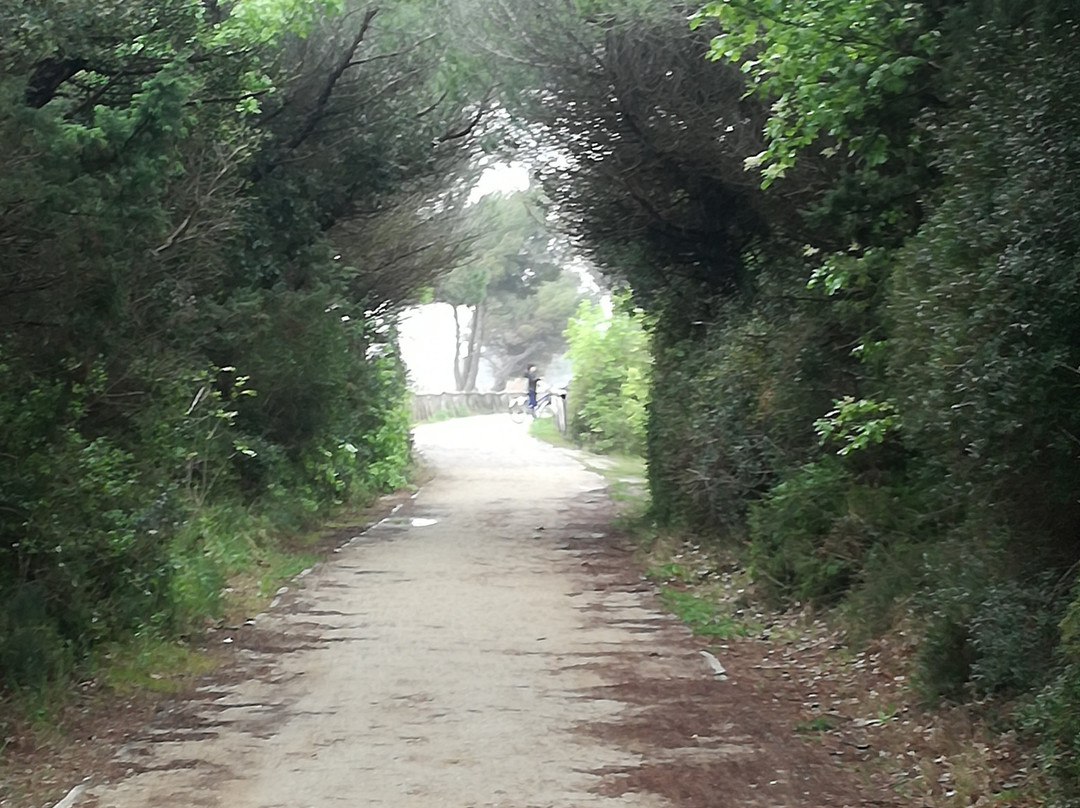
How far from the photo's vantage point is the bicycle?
42.0 m

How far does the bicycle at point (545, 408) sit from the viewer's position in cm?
4197

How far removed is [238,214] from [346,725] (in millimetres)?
8768

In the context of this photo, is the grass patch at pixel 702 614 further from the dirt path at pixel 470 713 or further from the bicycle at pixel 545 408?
the bicycle at pixel 545 408

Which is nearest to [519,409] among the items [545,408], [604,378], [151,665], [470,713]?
[545,408]

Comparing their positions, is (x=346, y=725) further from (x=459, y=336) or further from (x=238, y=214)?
(x=459, y=336)

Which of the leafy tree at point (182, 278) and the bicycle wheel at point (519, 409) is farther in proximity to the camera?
the bicycle wheel at point (519, 409)

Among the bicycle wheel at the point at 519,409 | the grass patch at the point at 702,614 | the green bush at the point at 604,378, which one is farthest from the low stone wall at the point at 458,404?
the grass patch at the point at 702,614

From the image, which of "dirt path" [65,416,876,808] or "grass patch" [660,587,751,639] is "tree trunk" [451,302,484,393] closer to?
"dirt path" [65,416,876,808]

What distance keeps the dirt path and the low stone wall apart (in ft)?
118

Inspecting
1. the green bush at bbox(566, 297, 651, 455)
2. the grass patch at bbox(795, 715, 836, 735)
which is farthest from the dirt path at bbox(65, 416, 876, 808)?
the green bush at bbox(566, 297, 651, 455)

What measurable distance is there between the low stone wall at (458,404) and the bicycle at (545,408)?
3.76 ft

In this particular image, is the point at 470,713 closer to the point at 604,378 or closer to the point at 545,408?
the point at 604,378

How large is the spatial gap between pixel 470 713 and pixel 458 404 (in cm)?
5053

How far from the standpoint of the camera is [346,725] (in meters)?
8.18
